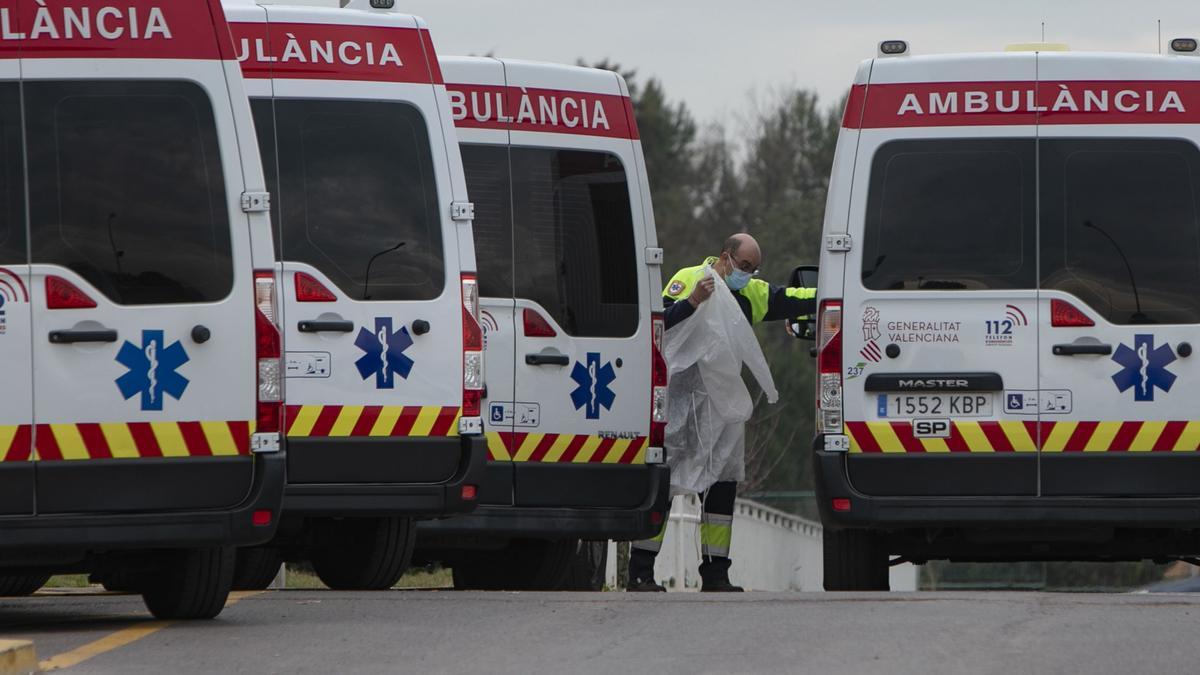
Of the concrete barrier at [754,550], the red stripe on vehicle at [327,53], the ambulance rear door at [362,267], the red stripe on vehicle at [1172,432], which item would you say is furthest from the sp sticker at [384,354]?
the concrete barrier at [754,550]

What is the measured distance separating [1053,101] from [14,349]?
5026 millimetres

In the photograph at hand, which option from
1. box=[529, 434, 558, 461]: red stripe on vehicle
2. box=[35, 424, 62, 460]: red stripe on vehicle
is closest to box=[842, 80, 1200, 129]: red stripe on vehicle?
box=[529, 434, 558, 461]: red stripe on vehicle

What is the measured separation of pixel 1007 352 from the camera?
448 inches

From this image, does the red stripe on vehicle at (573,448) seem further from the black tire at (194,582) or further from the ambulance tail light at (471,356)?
the black tire at (194,582)

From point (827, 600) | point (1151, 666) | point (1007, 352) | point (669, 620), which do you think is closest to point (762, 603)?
point (827, 600)

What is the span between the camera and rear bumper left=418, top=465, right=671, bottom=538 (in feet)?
40.8

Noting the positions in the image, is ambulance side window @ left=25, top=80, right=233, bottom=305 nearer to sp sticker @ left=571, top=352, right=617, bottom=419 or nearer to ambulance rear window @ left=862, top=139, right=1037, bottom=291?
ambulance rear window @ left=862, top=139, right=1037, bottom=291

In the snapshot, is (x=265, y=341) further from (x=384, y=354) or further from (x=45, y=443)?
(x=384, y=354)

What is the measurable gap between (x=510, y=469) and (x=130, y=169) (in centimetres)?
381

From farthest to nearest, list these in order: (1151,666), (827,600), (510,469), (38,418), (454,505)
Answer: (510,469)
(454,505)
(827,600)
(38,418)
(1151,666)

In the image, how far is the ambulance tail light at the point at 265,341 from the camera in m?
9.18

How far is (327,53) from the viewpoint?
1126 cm

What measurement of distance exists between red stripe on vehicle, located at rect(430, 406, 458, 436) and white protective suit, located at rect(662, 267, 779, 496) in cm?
245

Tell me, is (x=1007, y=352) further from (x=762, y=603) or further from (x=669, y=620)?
(x=669, y=620)
